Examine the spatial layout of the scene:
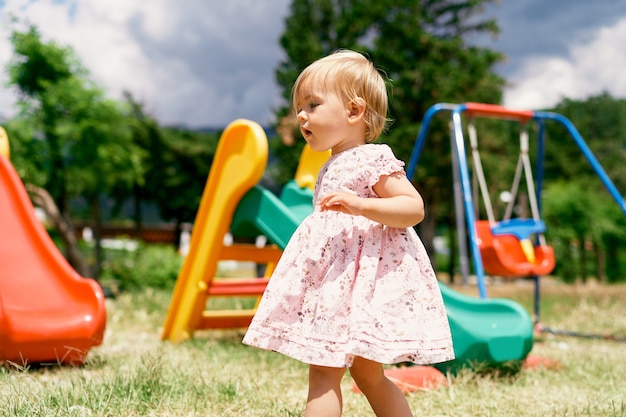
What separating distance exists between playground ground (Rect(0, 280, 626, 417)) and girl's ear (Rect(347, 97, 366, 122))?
100cm

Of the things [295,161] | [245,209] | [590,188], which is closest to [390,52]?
Result: [295,161]

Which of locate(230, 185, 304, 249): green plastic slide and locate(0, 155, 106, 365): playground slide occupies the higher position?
locate(230, 185, 304, 249): green plastic slide

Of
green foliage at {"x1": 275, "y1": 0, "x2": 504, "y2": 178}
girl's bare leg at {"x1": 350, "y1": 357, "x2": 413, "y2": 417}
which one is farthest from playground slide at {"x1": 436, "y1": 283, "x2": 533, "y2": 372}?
green foliage at {"x1": 275, "y1": 0, "x2": 504, "y2": 178}

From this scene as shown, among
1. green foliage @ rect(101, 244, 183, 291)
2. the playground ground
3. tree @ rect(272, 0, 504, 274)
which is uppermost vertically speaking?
tree @ rect(272, 0, 504, 274)

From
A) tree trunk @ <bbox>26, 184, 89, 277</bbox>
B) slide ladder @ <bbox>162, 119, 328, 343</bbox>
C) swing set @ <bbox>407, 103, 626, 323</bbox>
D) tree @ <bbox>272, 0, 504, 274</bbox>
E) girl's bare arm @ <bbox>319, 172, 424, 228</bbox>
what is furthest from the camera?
tree @ <bbox>272, 0, 504, 274</bbox>

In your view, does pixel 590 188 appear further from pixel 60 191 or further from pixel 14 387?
pixel 14 387

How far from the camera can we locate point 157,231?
32031mm

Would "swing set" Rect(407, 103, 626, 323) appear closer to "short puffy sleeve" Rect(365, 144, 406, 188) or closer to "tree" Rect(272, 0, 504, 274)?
"short puffy sleeve" Rect(365, 144, 406, 188)

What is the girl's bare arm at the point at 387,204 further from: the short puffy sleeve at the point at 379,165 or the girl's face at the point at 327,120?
the girl's face at the point at 327,120

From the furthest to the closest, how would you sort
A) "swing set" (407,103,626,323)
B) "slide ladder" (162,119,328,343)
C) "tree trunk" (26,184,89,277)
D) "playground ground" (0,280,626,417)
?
1. "tree trunk" (26,184,89,277)
2. "swing set" (407,103,626,323)
3. "slide ladder" (162,119,328,343)
4. "playground ground" (0,280,626,417)

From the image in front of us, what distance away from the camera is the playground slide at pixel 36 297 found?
3.07 meters

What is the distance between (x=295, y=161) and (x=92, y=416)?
1676cm

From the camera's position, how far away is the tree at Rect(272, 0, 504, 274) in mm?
17438

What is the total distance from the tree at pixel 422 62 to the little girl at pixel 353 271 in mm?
14996
